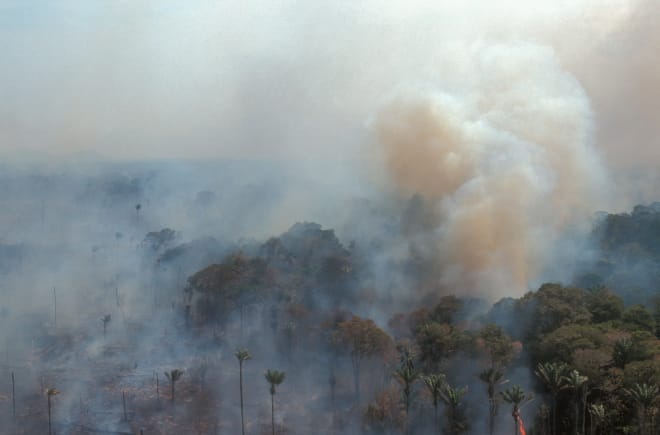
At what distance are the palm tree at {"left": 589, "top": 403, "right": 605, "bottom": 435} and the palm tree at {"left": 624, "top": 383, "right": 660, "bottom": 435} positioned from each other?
158cm

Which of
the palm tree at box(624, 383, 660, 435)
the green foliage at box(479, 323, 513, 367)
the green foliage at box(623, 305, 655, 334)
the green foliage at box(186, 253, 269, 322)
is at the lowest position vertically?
the palm tree at box(624, 383, 660, 435)

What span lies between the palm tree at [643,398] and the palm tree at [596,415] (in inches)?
62.0

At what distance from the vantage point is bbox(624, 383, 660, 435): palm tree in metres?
30.2

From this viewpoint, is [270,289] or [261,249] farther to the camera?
[261,249]

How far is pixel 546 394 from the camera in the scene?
1575 inches

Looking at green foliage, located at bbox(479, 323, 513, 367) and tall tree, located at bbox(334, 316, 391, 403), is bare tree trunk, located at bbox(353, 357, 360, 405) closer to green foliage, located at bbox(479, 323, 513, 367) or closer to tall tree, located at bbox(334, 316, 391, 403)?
tall tree, located at bbox(334, 316, 391, 403)

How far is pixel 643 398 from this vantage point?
3014 cm

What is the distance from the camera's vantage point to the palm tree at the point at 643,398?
3020cm

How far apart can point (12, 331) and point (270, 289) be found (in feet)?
82.3

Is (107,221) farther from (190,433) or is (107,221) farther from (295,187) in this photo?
(190,433)

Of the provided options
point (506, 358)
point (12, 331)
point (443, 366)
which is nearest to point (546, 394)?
point (506, 358)

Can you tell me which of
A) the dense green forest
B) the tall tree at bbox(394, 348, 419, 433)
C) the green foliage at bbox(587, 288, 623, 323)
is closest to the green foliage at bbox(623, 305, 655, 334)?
the dense green forest

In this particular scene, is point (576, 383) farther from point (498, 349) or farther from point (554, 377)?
point (498, 349)

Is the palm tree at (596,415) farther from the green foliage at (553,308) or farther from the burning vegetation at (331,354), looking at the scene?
the green foliage at (553,308)
